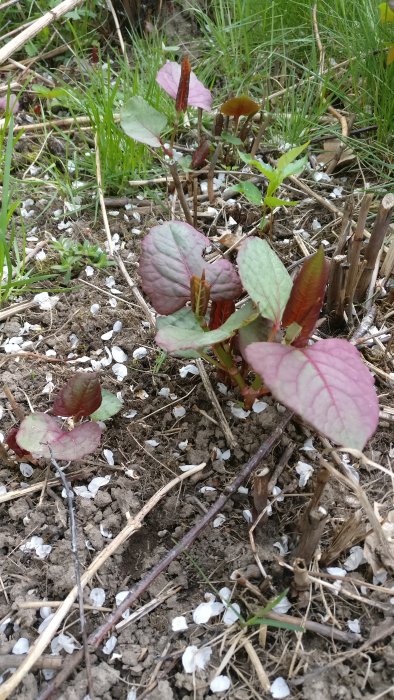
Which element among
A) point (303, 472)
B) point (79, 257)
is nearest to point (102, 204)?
point (79, 257)

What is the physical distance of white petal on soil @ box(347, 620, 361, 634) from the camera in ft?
2.76

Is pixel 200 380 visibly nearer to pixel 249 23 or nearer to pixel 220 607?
pixel 220 607

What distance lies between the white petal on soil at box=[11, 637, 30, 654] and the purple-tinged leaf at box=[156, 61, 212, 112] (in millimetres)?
1124

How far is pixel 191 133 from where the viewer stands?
1.78m

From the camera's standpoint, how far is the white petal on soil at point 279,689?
79cm

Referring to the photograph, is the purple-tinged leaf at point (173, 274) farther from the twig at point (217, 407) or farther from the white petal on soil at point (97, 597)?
the white petal on soil at point (97, 597)

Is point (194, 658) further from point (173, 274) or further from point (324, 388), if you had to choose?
point (173, 274)

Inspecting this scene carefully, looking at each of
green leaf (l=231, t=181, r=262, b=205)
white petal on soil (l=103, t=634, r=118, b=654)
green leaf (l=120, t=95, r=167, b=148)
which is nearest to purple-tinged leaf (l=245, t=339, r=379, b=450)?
white petal on soil (l=103, t=634, r=118, b=654)

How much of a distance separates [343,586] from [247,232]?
886mm

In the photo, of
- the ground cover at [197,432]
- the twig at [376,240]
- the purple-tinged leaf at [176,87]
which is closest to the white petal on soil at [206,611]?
the ground cover at [197,432]

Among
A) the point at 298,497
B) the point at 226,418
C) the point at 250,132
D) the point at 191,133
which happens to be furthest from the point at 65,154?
the point at 298,497

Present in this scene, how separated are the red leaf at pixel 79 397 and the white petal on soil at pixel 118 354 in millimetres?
224

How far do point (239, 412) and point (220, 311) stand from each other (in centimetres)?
19

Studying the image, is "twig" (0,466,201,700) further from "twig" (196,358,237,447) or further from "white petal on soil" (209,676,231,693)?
"white petal on soil" (209,676,231,693)
